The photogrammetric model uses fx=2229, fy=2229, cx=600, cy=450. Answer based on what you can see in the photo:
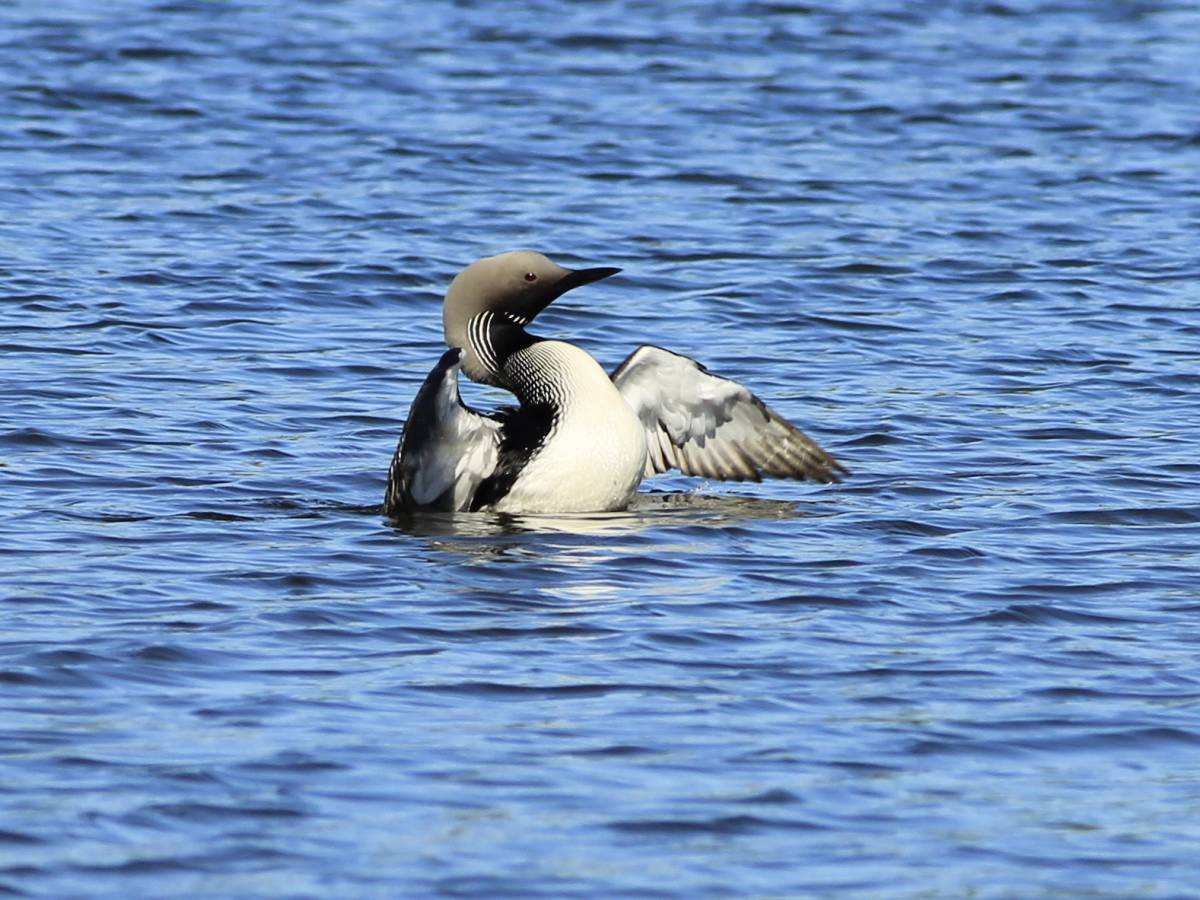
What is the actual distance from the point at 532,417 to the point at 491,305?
0.49m

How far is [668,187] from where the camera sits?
15.1 meters

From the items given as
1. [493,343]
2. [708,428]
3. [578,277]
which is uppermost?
[578,277]

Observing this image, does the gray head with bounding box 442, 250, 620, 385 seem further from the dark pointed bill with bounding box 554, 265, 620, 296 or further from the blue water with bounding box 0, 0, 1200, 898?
the blue water with bounding box 0, 0, 1200, 898

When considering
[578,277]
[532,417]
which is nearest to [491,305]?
[578,277]

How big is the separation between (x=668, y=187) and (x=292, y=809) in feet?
34.6

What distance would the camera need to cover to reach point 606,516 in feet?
26.2

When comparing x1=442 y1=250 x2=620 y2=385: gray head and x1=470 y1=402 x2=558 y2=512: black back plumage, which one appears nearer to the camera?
x1=470 y1=402 x2=558 y2=512: black back plumage

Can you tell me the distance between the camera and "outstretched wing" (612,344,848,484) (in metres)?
8.38

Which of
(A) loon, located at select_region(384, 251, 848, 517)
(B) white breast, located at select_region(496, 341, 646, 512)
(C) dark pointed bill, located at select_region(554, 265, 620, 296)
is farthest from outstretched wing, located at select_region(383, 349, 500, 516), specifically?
(C) dark pointed bill, located at select_region(554, 265, 620, 296)

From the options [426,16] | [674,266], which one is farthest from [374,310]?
[426,16]

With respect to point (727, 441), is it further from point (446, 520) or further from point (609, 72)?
point (609, 72)

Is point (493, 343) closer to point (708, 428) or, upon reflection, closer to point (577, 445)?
point (577, 445)

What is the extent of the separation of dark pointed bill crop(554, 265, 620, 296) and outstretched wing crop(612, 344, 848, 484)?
34cm

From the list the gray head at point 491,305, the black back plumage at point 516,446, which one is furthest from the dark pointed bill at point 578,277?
the black back plumage at point 516,446
